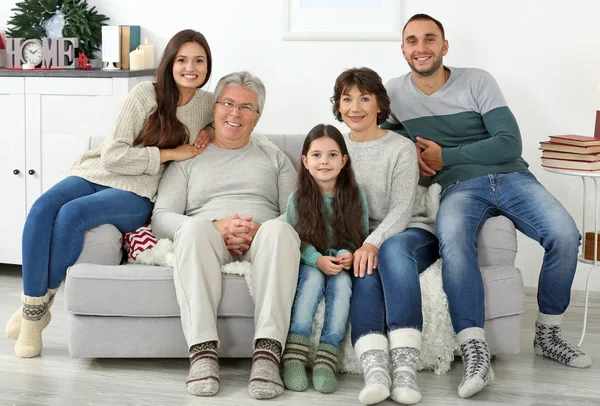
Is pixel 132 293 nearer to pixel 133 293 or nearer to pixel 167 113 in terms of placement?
pixel 133 293

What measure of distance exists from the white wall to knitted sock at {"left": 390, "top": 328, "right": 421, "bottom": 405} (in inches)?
60.1

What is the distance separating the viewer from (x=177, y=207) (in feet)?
10.3

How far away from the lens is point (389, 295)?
279 centimetres

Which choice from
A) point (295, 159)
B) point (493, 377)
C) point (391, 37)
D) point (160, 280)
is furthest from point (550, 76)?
point (160, 280)

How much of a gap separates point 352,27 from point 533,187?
50.0 inches

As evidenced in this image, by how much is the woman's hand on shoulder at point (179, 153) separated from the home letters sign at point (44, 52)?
3.93ft

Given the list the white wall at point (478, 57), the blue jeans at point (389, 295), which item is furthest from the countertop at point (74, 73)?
the blue jeans at point (389, 295)

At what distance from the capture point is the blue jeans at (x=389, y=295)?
9.09 ft

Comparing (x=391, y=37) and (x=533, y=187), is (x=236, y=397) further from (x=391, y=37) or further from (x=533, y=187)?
(x=391, y=37)

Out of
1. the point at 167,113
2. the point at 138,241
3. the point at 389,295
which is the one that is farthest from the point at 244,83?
the point at 389,295

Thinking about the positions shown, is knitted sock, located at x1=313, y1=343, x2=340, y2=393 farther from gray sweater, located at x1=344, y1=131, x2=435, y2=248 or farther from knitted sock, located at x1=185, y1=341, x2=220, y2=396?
gray sweater, located at x1=344, y1=131, x2=435, y2=248

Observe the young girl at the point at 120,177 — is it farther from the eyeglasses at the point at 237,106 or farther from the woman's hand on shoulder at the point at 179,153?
the eyeglasses at the point at 237,106

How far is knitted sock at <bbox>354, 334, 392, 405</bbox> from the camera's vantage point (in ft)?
8.45

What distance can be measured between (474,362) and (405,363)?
22cm
